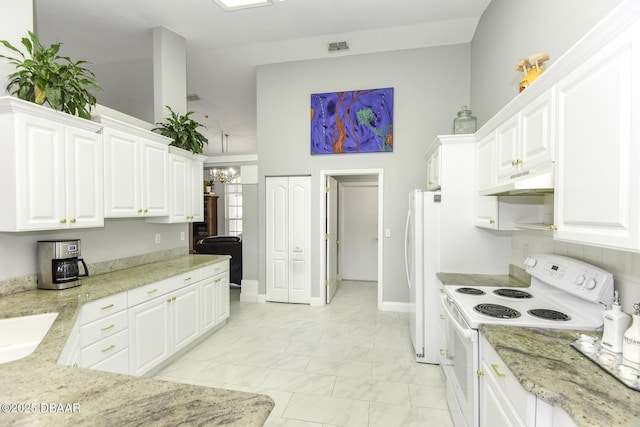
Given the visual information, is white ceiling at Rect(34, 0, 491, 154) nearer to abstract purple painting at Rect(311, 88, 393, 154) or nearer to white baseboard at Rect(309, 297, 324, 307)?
abstract purple painting at Rect(311, 88, 393, 154)

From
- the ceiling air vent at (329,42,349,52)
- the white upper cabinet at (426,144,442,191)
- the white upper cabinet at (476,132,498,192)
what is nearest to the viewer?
the white upper cabinet at (476,132,498,192)

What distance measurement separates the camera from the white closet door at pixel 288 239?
179 inches

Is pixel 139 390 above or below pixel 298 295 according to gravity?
above

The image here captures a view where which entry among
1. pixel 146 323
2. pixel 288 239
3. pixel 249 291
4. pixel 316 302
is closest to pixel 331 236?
pixel 288 239

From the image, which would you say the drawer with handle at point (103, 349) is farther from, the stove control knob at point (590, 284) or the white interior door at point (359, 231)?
the white interior door at point (359, 231)

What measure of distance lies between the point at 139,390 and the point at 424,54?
185 inches

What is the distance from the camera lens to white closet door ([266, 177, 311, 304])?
4551 millimetres

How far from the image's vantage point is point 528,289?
7.22 feet

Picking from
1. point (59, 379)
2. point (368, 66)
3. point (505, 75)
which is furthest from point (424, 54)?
point (59, 379)

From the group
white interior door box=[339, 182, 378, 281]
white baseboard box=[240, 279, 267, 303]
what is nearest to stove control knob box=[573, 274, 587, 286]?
white baseboard box=[240, 279, 267, 303]

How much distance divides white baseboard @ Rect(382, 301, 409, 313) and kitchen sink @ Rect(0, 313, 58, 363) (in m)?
3.69

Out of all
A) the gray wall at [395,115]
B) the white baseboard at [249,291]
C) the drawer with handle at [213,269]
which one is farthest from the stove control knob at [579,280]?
the white baseboard at [249,291]

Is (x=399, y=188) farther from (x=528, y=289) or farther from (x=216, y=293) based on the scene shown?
(x=216, y=293)

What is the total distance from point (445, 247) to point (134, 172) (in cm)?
310
